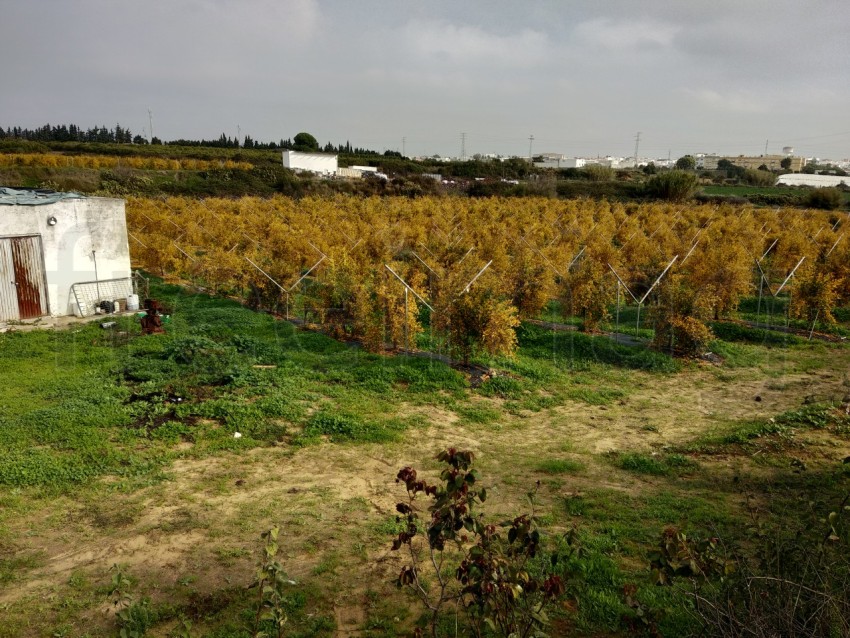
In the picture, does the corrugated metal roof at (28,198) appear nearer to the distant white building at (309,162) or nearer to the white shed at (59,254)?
the white shed at (59,254)

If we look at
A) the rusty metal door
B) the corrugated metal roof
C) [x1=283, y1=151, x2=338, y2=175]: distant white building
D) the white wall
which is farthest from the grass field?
[x1=283, y1=151, x2=338, y2=175]: distant white building

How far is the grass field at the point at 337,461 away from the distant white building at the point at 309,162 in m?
58.5

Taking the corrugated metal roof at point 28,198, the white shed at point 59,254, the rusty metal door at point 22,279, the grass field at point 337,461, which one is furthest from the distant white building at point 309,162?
the grass field at point 337,461

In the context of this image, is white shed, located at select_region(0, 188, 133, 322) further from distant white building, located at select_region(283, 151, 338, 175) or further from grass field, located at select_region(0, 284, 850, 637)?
distant white building, located at select_region(283, 151, 338, 175)

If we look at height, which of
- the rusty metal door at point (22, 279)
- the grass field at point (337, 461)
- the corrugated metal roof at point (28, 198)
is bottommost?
the grass field at point (337, 461)

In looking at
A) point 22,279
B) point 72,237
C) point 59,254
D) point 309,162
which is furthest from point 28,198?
point 309,162

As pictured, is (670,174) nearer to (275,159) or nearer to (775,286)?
(775,286)

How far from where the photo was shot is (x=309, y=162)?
228 ft

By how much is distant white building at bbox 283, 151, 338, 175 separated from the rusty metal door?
55051mm

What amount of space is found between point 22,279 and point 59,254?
3.72 feet

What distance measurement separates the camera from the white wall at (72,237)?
564 inches

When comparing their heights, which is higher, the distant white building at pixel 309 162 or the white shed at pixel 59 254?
the distant white building at pixel 309 162

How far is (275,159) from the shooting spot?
75312 mm

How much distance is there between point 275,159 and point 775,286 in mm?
67123
